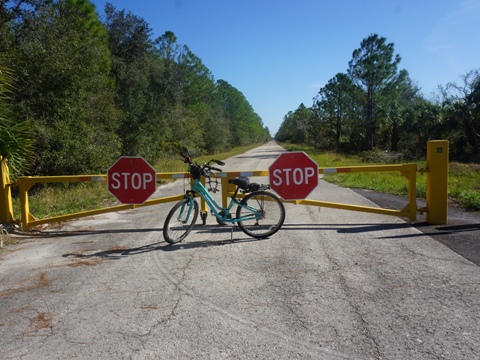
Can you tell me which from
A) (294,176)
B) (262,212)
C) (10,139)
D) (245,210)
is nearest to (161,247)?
(245,210)

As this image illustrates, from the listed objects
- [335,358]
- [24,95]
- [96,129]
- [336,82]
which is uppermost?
[336,82]

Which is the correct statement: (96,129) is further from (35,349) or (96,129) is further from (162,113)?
(35,349)

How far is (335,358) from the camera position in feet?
8.86

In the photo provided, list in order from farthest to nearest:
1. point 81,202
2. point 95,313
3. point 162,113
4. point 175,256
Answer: point 162,113, point 81,202, point 175,256, point 95,313

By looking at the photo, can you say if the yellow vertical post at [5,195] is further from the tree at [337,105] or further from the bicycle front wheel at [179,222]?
the tree at [337,105]

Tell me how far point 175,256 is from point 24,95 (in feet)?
37.2

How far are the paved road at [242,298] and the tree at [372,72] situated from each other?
38.1 metres

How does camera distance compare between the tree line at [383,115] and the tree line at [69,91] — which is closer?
the tree line at [69,91]

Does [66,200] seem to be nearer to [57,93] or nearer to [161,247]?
[57,93]

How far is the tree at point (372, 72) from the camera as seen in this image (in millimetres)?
39844

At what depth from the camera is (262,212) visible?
6.05 metres

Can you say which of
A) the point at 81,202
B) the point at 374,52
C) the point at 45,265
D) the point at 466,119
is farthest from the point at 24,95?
the point at 374,52

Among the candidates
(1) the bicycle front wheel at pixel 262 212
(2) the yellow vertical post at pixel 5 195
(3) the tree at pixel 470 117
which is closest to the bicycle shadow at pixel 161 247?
(1) the bicycle front wheel at pixel 262 212

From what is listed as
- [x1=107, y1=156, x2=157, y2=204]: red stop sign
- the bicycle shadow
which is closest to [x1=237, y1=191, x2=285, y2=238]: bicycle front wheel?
the bicycle shadow
